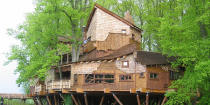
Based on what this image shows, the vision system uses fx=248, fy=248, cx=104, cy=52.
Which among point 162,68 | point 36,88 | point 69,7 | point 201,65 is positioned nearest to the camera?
point 201,65

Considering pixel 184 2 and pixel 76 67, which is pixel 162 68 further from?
pixel 76 67

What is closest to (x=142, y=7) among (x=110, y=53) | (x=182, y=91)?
(x=110, y=53)

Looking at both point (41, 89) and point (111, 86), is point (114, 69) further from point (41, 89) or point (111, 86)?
point (41, 89)

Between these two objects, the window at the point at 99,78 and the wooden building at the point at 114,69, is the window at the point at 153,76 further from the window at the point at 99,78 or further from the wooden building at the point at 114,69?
the window at the point at 99,78

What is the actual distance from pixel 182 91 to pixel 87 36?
1448 cm

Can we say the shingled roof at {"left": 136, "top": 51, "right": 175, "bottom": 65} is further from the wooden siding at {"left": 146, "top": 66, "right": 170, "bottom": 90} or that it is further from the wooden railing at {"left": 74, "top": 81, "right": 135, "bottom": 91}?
the wooden railing at {"left": 74, "top": 81, "right": 135, "bottom": 91}

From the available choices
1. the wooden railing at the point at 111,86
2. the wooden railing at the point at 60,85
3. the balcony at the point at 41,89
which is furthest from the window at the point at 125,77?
the balcony at the point at 41,89

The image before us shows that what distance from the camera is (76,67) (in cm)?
2630

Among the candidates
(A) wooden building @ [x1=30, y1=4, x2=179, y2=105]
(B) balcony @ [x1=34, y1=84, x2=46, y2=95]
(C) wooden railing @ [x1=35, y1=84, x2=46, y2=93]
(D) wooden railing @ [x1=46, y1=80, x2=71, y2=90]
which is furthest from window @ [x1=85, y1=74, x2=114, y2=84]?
(C) wooden railing @ [x1=35, y1=84, x2=46, y2=93]

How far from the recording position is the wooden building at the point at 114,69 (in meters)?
22.2

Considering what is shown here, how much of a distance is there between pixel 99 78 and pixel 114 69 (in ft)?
5.84

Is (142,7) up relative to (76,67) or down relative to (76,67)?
up

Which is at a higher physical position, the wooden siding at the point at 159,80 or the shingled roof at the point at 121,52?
the shingled roof at the point at 121,52

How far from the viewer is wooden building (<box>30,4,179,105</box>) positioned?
22.2 metres
